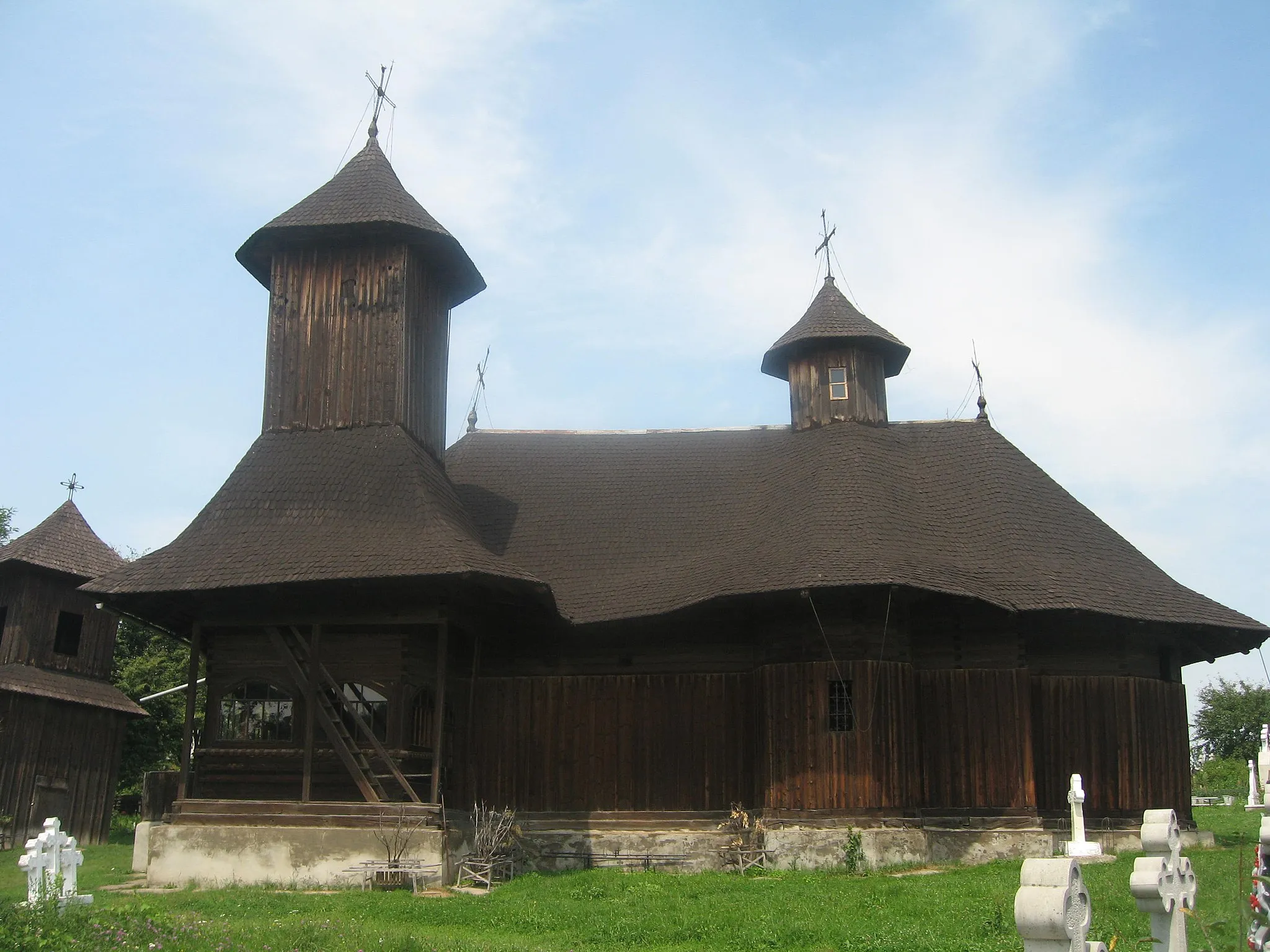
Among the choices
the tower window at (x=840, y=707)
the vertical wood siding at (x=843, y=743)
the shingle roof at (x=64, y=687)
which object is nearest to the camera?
the vertical wood siding at (x=843, y=743)

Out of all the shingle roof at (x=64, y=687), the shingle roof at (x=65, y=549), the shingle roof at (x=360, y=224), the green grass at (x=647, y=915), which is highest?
the shingle roof at (x=360, y=224)

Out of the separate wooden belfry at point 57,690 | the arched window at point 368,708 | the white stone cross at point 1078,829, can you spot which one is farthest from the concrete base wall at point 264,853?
the separate wooden belfry at point 57,690

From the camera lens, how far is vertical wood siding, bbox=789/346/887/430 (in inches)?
888

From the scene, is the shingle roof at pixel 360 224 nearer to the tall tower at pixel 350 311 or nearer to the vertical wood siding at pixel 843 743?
the tall tower at pixel 350 311

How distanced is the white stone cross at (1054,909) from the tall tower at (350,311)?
1530 centimetres

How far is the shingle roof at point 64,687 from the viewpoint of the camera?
26.6 meters

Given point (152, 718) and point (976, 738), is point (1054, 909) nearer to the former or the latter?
point (976, 738)

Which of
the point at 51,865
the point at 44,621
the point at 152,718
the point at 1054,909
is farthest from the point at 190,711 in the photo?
the point at 152,718

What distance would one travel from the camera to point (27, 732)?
87.8 feet

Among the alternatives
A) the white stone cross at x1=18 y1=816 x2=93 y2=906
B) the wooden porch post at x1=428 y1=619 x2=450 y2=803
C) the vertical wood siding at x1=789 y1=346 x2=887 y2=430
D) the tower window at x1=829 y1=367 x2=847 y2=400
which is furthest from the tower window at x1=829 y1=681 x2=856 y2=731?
the white stone cross at x1=18 y1=816 x2=93 y2=906

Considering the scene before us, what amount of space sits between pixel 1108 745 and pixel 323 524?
11673 millimetres

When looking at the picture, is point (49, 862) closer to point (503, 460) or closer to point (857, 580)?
point (857, 580)

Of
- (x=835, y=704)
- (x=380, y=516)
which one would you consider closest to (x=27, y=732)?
(x=380, y=516)

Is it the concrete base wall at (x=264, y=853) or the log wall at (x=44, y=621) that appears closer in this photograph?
the concrete base wall at (x=264, y=853)
